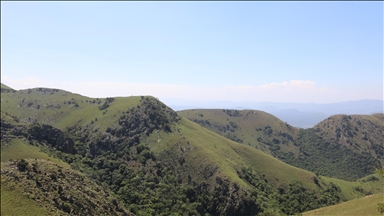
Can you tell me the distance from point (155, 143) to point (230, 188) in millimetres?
63588

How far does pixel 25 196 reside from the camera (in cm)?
5219

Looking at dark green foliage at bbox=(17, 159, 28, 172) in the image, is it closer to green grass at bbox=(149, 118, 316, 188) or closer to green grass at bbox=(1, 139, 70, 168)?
green grass at bbox=(1, 139, 70, 168)

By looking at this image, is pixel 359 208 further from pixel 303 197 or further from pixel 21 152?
pixel 21 152

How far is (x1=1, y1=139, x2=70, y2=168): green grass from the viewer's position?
10544 cm

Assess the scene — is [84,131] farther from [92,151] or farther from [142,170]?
[142,170]

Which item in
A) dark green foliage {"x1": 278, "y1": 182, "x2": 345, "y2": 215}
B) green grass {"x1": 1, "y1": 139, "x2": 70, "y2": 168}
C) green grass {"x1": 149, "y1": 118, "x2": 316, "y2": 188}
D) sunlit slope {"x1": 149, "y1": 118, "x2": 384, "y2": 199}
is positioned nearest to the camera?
green grass {"x1": 1, "y1": 139, "x2": 70, "y2": 168}

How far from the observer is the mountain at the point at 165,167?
376ft

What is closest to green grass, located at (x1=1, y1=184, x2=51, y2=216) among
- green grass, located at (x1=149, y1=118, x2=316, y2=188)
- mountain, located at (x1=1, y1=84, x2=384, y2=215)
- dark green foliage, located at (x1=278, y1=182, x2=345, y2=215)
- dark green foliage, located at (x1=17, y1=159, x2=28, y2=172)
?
dark green foliage, located at (x1=17, y1=159, x2=28, y2=172)

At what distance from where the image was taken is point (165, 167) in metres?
141

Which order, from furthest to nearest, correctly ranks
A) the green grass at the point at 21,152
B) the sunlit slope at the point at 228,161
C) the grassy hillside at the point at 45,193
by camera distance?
1. the sunlit slope at the point at 228,161
2. the green grass at the point at 21,152
3. the grassy hillside at the point at 45,193

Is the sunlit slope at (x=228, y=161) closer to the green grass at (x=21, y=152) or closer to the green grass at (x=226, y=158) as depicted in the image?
the green grass at (x=226, y=158)

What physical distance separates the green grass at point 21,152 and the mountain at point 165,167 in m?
0.37

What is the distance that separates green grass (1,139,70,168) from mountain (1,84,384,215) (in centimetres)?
37

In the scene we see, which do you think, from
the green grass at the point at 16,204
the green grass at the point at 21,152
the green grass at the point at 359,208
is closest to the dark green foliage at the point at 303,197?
the green grass at the point at 359,208
